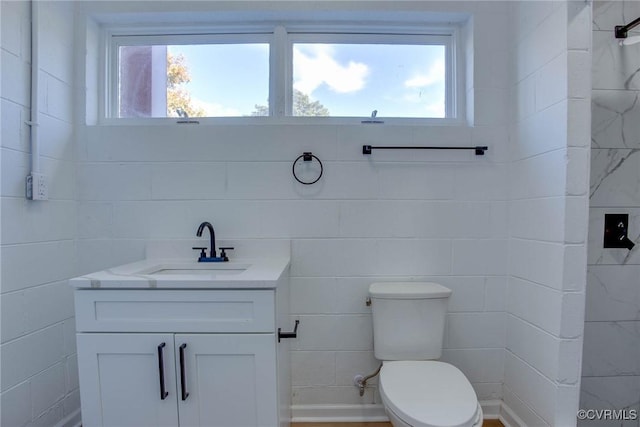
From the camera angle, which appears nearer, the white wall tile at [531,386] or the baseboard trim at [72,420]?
the white wall tile at [531,386]

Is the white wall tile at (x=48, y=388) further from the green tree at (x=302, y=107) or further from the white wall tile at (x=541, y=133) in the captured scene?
the white wall tile at (x=541, y=133)

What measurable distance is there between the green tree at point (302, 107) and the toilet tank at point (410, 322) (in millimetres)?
1032

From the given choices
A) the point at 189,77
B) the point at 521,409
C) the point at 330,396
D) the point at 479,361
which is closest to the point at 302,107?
the point at 189,77

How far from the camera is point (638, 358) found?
1.49m

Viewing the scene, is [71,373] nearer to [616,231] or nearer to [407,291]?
[407,291]

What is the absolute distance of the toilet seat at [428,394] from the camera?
1.10m

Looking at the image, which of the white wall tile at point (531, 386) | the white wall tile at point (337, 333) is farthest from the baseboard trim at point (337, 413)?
the white wall tile at point (531, 386)

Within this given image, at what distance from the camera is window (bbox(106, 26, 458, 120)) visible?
180 cm

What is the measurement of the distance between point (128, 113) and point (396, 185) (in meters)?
1.58

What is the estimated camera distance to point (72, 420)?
1.58 m

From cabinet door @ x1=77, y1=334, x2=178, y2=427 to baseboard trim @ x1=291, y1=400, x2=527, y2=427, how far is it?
73cm

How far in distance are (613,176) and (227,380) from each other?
74.2 inches

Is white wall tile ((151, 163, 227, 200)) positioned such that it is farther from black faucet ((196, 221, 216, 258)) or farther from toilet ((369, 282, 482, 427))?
toilet ((369, 282, 482, 427))

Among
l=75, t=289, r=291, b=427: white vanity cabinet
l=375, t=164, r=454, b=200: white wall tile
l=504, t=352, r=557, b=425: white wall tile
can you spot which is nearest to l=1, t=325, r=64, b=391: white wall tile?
l=75, t=289, r=291, b=427: white vanity cabinet
